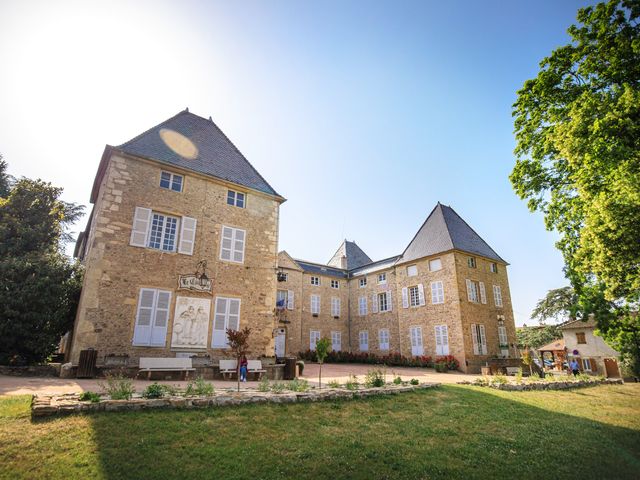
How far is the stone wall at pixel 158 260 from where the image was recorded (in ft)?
37.2

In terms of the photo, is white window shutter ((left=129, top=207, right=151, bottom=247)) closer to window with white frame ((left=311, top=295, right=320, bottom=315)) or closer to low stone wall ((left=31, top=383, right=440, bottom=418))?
low stone wall ((left=31, top=383, right=440, bottom=418))

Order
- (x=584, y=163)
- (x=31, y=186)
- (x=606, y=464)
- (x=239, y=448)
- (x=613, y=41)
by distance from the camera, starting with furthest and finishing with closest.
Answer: (x=31, y=186), (x=613, y=41), (x=584, y=163), (x=606, y=464), (x=239, y=448)

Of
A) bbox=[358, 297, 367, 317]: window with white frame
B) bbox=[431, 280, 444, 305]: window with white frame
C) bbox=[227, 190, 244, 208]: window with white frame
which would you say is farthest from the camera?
bbox=[358, 297, 367, 317]: window with white frame

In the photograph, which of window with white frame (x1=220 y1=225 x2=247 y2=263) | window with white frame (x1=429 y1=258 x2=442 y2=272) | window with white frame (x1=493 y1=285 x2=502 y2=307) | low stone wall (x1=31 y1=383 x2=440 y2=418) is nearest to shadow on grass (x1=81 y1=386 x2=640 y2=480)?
low stone wall (x1=31 y1=383 x2=440 y2=418)

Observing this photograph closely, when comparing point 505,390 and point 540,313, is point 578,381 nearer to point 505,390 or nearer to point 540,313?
point 505,390

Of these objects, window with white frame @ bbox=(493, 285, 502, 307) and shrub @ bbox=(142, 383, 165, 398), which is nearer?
shrub @ bbox=(142, 383, 165, 398)

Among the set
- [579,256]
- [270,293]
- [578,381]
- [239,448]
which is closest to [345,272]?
[270,293]

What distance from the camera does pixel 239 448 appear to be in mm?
4969

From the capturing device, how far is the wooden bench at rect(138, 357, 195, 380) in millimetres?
10758

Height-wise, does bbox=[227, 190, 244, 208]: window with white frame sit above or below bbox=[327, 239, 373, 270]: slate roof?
below

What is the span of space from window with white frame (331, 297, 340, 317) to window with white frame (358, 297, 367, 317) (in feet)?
6.12

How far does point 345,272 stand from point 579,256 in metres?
22.0

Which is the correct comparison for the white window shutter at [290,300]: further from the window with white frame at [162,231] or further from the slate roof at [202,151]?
the window with white frame at [162,231]

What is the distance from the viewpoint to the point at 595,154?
831 cm
